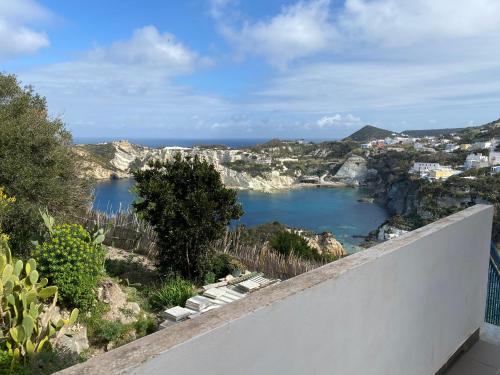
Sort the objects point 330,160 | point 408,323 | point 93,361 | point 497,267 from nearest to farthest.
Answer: point 93,361 → point 408,323 → point 497,267 → point 330,160

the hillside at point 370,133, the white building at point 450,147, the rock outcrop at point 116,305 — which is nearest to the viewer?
the rock outcrop at point 116,305

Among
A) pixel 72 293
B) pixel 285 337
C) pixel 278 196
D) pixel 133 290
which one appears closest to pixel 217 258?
pixel 133 290

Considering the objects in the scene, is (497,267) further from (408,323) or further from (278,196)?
(278,196)

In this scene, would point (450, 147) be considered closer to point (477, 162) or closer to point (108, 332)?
point (477, 162)

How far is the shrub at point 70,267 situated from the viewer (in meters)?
5.04

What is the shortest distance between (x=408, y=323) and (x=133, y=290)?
522 centimetres

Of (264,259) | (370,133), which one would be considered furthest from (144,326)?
(370,133)

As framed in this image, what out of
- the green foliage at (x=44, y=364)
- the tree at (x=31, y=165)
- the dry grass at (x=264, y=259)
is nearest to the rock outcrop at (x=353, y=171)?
the dry grass at (x=264, y=259)

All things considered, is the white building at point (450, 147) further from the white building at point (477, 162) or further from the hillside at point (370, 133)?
the hillside at point (370, 133)

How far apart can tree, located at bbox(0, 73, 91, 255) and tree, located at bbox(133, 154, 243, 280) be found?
A: 2.24 m

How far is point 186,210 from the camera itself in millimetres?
7176

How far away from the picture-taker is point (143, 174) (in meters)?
7.69

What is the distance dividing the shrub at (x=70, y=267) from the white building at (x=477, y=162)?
58338 millimetres

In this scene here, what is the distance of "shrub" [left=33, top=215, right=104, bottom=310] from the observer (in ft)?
16.5
